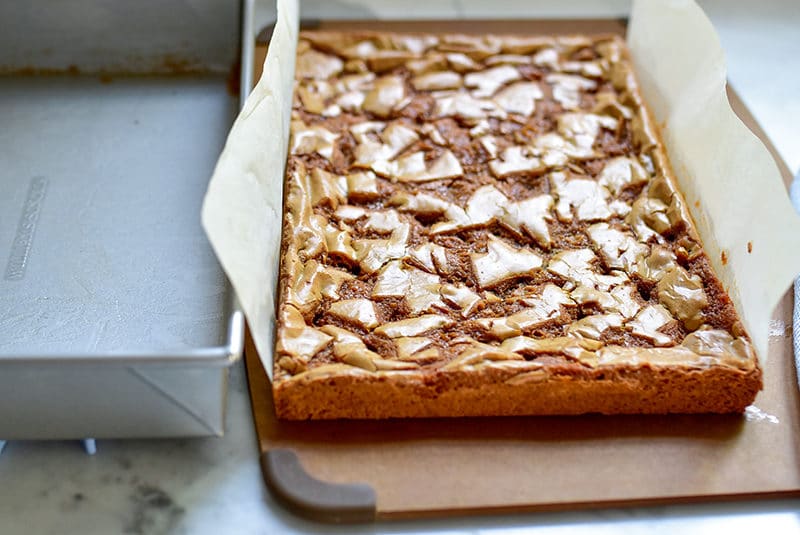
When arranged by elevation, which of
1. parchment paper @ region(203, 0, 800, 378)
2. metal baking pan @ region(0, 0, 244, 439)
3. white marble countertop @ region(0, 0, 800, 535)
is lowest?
white marble countertop @ region(0, 0, 800, 535)

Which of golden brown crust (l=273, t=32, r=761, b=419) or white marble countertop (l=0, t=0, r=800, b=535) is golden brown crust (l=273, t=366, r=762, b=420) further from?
white marble countertop (l=0, t=0, r=800, b=535)

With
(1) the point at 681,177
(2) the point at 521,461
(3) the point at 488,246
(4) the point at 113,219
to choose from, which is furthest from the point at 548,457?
(4) the point at 113,219

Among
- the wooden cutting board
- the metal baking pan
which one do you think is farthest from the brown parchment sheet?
the metal baking pan

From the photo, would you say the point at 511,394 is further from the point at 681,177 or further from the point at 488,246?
the point at 681,177

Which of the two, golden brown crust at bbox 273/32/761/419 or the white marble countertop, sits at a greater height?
golden brown crust at bbox 273/32/761/419

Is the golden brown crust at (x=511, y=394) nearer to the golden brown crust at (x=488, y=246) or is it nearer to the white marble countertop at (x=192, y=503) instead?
the golden brown crust at (x=488, y=246)
